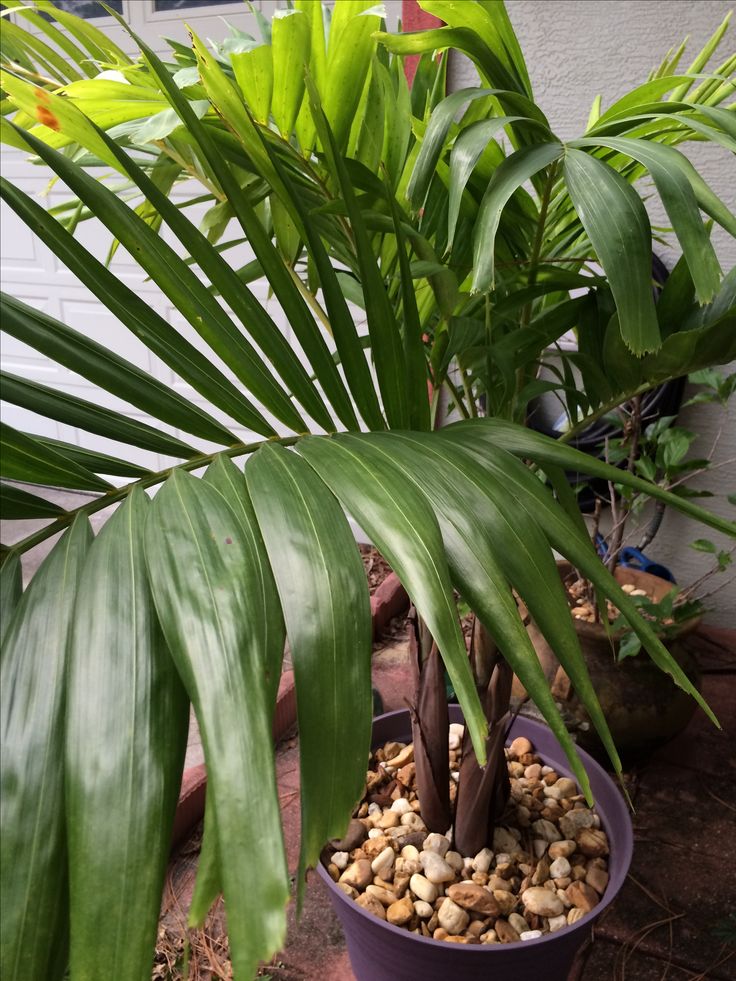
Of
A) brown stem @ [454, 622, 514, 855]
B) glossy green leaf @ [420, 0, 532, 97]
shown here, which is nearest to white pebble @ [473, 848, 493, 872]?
brown stem @ [454, 622, 514, 855]

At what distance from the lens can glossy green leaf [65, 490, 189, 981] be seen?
341mm

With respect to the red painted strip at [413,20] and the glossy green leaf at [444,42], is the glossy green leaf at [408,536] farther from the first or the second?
the red painted strip at [413,20]

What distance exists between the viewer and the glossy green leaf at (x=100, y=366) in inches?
18.9

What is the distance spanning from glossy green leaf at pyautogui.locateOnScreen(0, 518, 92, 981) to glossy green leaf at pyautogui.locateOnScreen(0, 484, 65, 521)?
4.0 inches

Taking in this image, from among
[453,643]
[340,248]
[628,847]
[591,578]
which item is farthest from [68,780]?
[628,847]

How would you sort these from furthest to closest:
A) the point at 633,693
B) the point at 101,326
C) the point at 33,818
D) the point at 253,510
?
the point at 101,326
the point at 633,693
the point at 253,510
the point at 33,818

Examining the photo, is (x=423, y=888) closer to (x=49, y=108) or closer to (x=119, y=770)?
(x=119, y=770)

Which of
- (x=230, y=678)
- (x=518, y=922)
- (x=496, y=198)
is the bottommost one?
(x=518, y=922)

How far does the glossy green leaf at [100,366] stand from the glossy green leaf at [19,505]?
92 millimetres

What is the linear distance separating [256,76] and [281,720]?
1.23m

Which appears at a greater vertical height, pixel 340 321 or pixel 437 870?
pixel 340 321

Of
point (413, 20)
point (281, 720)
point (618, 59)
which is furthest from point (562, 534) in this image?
point (413, 20)

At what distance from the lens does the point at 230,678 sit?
0.37 metres

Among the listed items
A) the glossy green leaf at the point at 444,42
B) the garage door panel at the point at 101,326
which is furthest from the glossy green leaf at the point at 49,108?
the garage door panel at the point at 101,326
